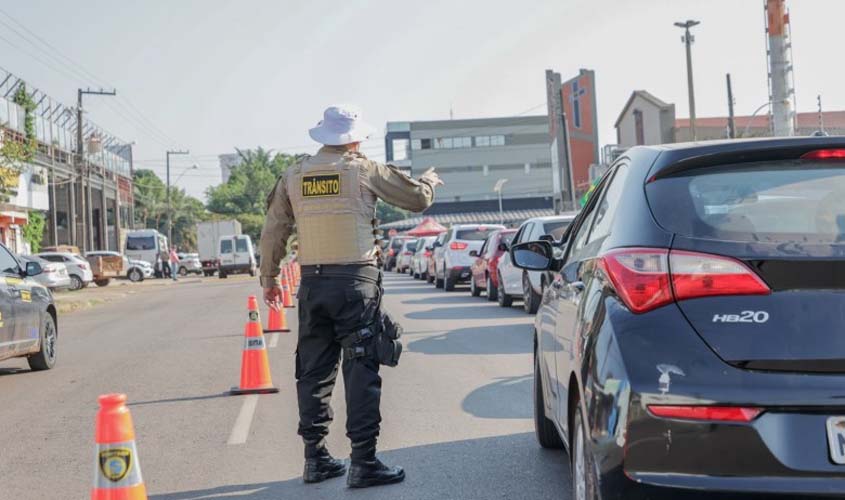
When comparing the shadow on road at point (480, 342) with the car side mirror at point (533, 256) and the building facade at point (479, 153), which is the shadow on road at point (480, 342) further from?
the building facade at point (479, 153)

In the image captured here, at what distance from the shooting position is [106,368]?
13523 millimetres

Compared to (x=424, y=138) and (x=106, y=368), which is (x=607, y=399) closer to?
(x=106, y=368)

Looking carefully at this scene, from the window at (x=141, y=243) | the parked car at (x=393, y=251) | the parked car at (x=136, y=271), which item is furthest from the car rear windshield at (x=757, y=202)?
the window at (x=141, y=243)

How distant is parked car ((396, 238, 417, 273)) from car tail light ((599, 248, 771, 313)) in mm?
38569

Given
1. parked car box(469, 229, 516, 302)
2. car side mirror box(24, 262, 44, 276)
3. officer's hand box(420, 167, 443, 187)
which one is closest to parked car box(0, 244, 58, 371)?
car side mirror box(24, 262, 44, 276)

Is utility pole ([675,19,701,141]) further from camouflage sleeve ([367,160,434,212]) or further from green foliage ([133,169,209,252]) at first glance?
green foliage ([133,169,209,252])

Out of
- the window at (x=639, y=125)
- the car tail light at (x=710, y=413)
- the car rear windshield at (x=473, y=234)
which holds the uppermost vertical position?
the window at (x=639, y=125)

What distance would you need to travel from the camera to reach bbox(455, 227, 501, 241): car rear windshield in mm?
26609

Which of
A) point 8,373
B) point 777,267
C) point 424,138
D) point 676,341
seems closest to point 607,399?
point 676,341

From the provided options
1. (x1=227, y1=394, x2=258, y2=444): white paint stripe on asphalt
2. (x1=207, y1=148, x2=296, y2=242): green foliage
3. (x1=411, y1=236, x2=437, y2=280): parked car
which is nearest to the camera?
(x1=227, y1=394, x2=258, y2=444): white paint stripe on asphalt

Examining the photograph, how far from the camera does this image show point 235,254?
57375 mm

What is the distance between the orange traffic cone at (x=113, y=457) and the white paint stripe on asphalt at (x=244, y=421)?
10.4ft

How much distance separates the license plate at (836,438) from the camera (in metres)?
3.52

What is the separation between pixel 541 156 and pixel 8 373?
114947 mm
